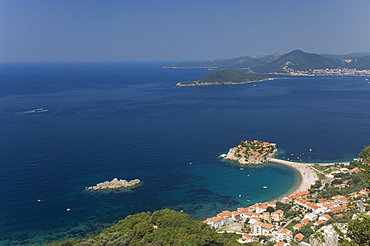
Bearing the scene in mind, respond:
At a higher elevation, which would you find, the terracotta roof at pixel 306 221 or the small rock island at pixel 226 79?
the small rock island at pixel 226 79

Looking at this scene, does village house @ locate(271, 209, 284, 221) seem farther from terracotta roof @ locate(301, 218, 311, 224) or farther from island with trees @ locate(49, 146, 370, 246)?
terracotta roof @ locate(301, 218, 311, 224)

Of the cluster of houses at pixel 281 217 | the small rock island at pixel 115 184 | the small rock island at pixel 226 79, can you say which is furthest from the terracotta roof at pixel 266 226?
the small rock island at pixel 226 79

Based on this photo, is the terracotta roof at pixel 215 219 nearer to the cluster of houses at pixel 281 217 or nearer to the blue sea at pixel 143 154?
the cluster of houses at pixel 281 217

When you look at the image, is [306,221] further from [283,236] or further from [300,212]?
[283,236]

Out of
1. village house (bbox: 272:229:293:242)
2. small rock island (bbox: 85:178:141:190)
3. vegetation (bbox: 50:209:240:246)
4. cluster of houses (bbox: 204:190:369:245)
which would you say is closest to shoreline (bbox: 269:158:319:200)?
cluster of houses (bbox: 204:190:369:245)

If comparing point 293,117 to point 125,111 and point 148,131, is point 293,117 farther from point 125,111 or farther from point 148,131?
point 125,111

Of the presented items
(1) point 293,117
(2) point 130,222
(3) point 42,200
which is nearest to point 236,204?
(2) point 130,222
